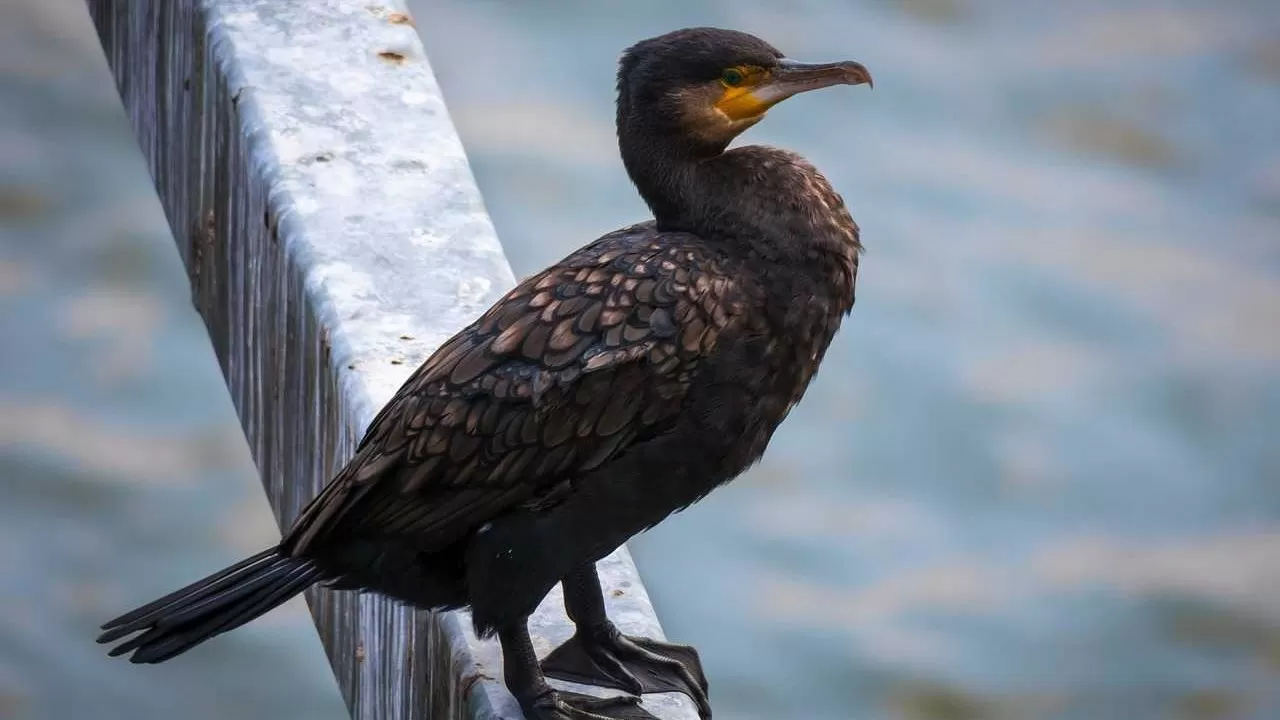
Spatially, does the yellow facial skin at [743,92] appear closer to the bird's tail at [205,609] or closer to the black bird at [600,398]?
the black bird at [600,398]

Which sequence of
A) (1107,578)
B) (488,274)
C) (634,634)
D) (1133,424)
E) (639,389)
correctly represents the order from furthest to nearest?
1. (1133,424)
2. (1107,578)
3. (488,274)
4. (634,634)
5. (639,389)

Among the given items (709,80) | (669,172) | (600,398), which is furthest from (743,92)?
(600,398)

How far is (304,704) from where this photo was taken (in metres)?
6.90

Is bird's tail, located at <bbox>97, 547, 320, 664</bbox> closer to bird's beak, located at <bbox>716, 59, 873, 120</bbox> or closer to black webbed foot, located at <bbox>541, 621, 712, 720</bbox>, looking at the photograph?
black webbed foot, located at <bbox>541, 621, 712, 720</bbox>

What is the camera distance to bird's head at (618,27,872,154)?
3.22 m

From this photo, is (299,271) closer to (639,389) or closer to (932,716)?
(639,389)

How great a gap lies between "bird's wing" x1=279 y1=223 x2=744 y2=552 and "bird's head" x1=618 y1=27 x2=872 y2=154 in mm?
246

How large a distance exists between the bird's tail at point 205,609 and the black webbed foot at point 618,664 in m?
0.47

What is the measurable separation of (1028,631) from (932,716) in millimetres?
498

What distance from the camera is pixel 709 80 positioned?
3.23 metres

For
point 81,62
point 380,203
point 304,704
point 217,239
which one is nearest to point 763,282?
point 380,203

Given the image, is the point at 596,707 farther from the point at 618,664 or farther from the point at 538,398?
the point at 538,398

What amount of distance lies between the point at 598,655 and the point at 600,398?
1.67 feet

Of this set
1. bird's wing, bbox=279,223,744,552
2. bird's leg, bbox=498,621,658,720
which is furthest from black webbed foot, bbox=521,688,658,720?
bird's wing, bbox=279,223,744,552
